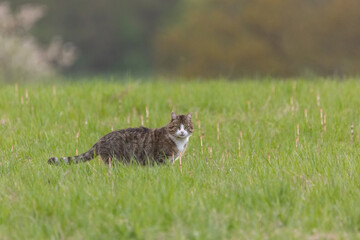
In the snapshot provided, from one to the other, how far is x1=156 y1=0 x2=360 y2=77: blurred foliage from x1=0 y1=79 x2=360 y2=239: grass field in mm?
16916

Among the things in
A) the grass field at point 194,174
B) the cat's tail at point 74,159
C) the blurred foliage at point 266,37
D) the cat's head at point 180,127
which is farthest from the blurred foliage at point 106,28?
the cat's tail at point 74,159

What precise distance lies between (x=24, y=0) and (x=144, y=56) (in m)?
9.43

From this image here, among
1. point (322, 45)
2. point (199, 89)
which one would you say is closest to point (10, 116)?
point (199, 89)

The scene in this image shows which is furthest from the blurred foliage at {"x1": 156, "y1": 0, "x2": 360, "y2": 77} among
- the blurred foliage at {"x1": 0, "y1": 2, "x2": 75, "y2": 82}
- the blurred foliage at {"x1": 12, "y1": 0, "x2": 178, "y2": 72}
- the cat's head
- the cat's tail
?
the cat's tail

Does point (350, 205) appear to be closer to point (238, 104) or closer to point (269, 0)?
point (238, 104)

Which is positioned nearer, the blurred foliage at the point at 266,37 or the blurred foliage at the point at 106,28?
the blurred foliage at the point at 266,37

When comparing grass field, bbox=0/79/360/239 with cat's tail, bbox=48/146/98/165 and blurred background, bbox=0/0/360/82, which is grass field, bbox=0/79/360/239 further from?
blurred background, bbox=0/0/360/82

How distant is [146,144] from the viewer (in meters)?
7.08

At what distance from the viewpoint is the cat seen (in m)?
6.91

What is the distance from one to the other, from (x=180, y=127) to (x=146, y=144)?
50cm

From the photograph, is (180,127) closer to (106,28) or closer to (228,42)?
(228,42)

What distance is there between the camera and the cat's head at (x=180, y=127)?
22.9 ft

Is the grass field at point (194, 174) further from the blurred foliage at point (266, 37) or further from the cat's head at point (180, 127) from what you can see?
the blurred foliage at point (266, 37)

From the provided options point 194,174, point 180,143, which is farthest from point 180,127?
point 194,174
